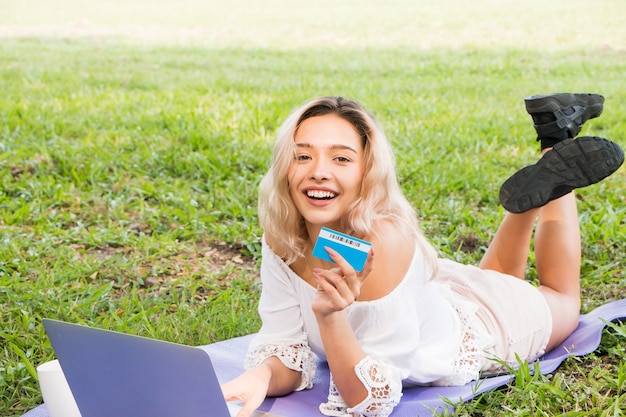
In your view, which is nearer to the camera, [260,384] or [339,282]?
[339,282]

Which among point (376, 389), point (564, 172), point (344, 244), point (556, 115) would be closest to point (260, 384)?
point (376, 389)

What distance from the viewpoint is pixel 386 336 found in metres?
2.29

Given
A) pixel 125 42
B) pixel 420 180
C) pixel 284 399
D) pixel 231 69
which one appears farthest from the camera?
pixel 125 42

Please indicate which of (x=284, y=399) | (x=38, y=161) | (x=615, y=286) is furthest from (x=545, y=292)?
(x=38, y=161)

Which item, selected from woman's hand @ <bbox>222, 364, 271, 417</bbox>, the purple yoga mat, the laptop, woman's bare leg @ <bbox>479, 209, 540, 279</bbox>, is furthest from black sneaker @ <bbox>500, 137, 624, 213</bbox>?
the laptop

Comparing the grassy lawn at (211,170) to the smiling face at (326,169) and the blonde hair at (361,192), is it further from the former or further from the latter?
the smiling face at (326,169)

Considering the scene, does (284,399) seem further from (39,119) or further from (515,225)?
(39,119)

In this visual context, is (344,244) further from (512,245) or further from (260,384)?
A: (512,245)

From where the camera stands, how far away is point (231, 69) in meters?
9.08

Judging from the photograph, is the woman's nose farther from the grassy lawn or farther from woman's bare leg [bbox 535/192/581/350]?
woman's bare leg [bbox 535/192/581/350]

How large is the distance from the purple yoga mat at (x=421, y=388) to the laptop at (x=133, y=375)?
47cm

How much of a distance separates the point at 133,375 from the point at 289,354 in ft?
2.09

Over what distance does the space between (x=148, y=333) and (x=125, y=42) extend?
9.51 meters

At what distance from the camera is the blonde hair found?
230cm
